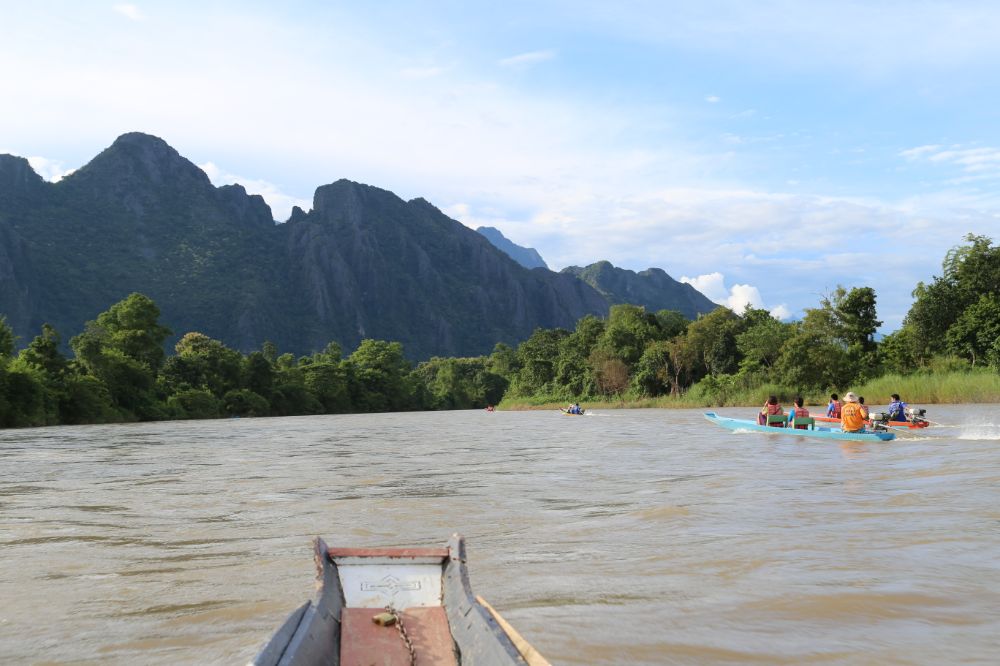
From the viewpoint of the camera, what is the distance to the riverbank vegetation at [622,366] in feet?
140

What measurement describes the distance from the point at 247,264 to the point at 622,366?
88441mm

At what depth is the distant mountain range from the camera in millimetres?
111750

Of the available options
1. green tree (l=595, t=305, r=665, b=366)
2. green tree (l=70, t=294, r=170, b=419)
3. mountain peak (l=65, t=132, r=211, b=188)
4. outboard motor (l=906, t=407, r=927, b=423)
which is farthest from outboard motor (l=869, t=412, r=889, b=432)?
mountain peak (l=65, t=132, r=211, b=188)

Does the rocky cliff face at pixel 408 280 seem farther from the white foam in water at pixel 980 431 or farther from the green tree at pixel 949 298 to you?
the white foam in water at pixel 980 431

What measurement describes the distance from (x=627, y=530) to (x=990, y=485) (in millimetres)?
6032

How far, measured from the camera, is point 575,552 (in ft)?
24.3

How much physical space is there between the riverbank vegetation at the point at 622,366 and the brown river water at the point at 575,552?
28470mm

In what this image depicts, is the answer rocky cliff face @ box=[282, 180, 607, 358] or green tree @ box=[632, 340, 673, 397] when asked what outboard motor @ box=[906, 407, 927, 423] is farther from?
rocky cliff face @ box=[282, 180, 607, 358]

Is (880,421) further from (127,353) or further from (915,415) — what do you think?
(127,353)

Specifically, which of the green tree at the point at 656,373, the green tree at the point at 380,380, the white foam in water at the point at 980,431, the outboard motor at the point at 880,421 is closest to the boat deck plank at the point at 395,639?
the outboard motor at the point at 880,421

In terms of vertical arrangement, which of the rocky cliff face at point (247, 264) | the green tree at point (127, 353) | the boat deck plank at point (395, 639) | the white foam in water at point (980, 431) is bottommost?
the white foam in water at point (980, 431)

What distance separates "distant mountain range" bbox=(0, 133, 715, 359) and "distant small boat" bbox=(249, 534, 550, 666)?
111 m

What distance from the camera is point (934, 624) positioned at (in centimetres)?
504

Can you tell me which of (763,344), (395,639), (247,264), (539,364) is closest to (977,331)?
(763,344)
